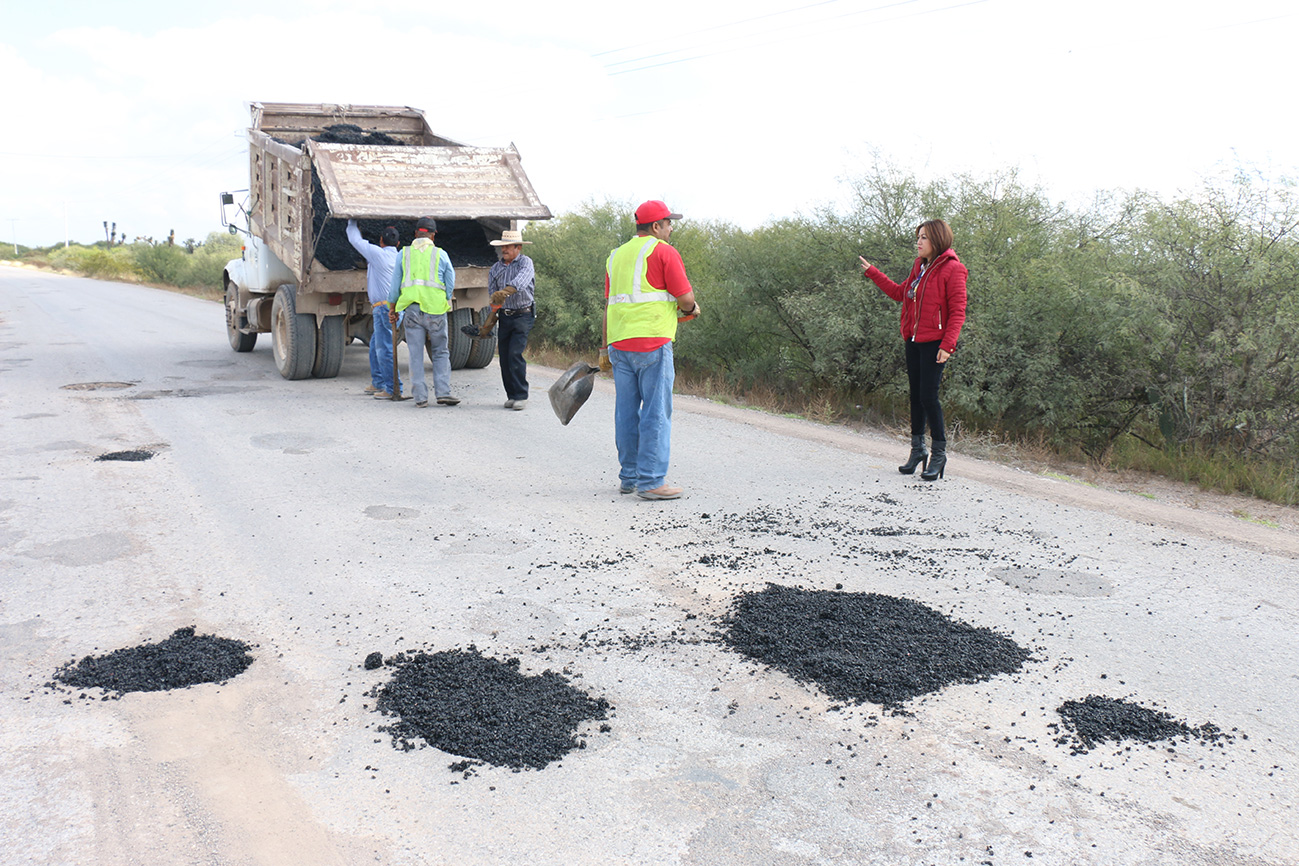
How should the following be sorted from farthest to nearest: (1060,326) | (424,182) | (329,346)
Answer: (329,346) → (424,182) → (1060,326)

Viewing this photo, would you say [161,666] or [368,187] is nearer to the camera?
[161,666]

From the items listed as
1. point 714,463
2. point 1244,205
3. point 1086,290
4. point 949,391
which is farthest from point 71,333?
point 1244,205

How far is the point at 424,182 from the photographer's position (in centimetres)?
1038

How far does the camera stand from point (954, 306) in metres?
6.55

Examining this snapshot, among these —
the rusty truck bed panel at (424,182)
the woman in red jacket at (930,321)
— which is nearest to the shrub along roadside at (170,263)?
the rusty truck bed panel at (424,182)

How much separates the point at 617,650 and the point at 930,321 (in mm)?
4038

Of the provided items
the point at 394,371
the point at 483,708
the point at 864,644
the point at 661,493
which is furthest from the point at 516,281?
the point at 483,708

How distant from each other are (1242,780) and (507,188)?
31.0 ft

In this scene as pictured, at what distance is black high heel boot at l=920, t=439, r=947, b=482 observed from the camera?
675cm

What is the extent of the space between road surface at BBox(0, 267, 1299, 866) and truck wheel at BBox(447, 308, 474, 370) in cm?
409

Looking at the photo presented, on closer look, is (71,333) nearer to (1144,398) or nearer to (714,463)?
(714,463)

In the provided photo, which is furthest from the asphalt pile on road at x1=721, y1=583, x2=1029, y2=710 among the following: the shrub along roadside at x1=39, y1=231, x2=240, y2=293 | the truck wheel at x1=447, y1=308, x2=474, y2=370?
the shrub along roadside at x1=39, y1=231, x2=240, y2=293

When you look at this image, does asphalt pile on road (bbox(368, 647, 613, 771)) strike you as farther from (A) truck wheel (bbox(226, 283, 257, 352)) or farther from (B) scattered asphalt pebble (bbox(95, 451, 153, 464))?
(A) truck wheel (bbox(226, 283, 257, 352))

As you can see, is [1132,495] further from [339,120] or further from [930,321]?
Result: [339,120]
